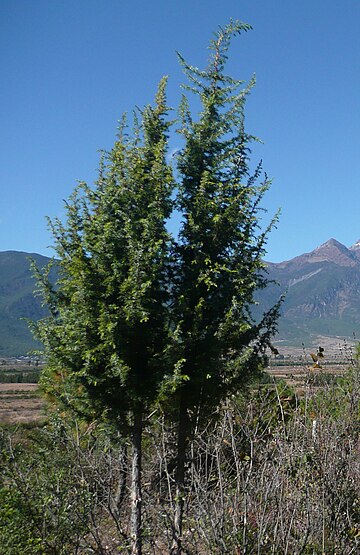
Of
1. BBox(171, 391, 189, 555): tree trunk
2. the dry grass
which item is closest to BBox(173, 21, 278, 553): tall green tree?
BBox(171, 391, 189, 555): tree trunk

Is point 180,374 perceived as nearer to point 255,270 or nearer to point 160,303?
point 160,303

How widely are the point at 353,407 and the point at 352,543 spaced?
5.20 ft

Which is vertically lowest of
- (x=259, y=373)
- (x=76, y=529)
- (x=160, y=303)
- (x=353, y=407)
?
(x=76, y=529)

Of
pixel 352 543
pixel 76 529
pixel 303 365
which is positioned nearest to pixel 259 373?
pixel 303 365

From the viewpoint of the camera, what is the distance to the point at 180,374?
621 centimetres

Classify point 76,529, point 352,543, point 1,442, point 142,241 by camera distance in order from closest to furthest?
point 352,543, point 142,241, point 76,529, point 1,442

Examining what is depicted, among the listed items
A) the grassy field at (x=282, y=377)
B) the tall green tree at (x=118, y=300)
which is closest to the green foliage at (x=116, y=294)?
the tall green tree at (x=118, y=300)

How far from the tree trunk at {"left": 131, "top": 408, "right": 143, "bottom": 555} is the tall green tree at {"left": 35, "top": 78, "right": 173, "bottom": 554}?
12 millimetres

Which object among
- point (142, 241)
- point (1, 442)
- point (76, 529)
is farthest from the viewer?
point (1, 442)

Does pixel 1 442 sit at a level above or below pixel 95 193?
below

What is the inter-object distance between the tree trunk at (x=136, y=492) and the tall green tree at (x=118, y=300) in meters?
0.01

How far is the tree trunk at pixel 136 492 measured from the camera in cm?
634

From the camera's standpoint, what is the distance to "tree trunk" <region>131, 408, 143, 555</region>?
634cm

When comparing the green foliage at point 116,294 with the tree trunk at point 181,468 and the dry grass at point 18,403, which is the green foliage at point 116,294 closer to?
the tree trunk at point 181,468
